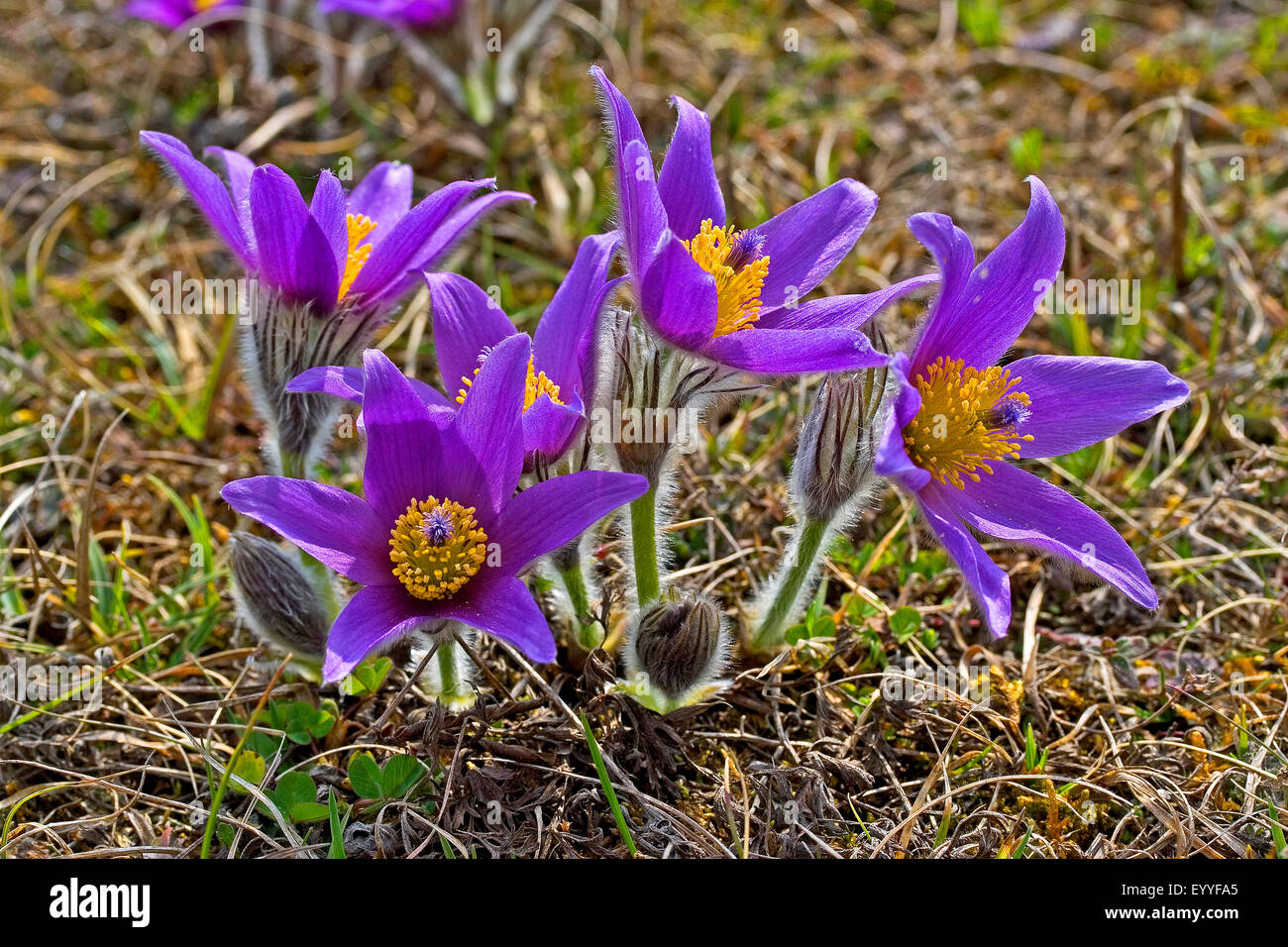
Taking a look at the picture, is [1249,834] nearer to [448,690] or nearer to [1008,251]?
[1008,251]

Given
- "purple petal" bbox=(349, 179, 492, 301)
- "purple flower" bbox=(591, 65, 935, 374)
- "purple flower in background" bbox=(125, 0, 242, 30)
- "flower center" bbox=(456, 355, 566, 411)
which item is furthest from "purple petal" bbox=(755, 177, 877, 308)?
"purple flower in background" bbox=(125, 0, 242, 30)

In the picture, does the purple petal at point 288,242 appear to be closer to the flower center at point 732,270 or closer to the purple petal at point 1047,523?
the flower center at point 732,270

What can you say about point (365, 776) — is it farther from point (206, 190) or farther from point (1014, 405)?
point (1014, 405)

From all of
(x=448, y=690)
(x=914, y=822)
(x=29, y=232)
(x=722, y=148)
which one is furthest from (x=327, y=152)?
(x=914, y=822)

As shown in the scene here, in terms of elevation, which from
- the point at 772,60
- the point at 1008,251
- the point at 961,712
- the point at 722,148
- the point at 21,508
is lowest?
the point at 961,712
